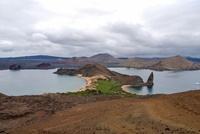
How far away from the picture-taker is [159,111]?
16.3m

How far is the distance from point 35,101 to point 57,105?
9.68 feet

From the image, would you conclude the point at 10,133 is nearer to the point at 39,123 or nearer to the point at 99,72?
the point at 39,123

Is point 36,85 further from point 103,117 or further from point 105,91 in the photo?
point 103,117

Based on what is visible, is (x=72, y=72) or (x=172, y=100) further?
(x=72, y=72)

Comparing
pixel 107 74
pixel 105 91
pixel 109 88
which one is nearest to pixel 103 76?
pixel 107 74

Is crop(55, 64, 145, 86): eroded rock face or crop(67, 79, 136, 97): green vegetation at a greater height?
crop(55, 64, 145, 86): eroded rock face

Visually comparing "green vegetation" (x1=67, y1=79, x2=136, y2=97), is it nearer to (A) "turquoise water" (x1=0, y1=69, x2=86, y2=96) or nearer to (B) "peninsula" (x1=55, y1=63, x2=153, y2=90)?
(B) "peninsula" (x1=55, y1=63, x2=153, y2=90)

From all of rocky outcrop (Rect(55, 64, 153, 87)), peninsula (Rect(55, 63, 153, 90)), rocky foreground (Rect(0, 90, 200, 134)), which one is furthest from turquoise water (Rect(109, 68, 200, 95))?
rocky foreground (Rect(0, 90, 200, 134))

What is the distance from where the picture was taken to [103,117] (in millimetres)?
16406

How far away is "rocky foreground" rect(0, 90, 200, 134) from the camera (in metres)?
13.4

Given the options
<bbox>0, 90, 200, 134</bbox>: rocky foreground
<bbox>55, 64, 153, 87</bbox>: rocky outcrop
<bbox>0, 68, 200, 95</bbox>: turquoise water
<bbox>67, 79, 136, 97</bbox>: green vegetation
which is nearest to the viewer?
<bbox>0, 90, 200, 134</bbox>: rocky foreground

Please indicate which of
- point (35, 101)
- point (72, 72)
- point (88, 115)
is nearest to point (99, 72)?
point (72, 72)

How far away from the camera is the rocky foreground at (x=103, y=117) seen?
13.4 metres

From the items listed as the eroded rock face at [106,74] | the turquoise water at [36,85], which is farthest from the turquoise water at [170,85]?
the turquoise water at [36,85]
